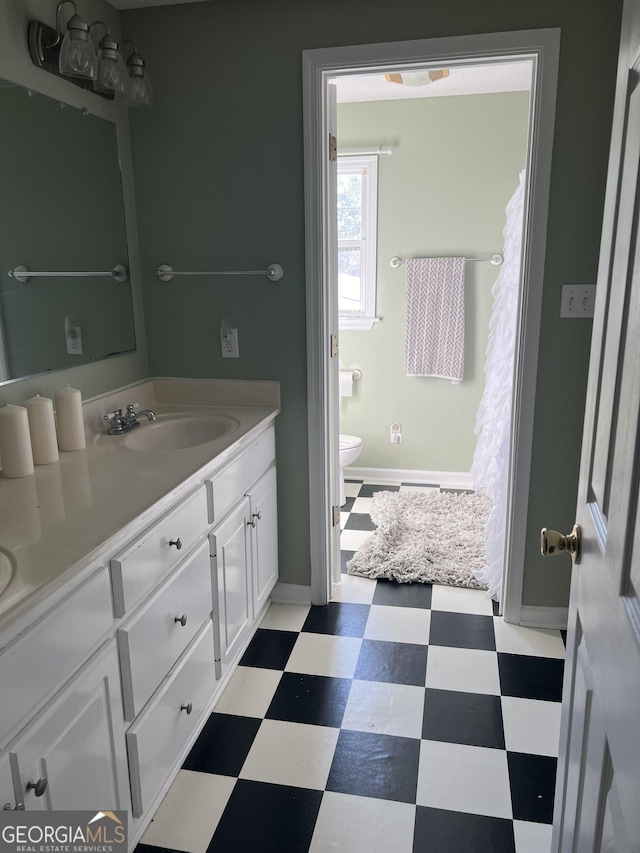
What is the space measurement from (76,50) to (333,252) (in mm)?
1078

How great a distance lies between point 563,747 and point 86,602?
951mm

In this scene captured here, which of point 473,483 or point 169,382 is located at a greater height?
point 169,382

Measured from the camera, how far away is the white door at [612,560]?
0.76 meters

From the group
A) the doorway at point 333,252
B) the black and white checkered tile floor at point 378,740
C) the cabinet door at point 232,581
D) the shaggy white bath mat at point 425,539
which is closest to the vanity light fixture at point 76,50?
the doorway at point 333,252

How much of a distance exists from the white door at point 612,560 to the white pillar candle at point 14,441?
4.42ft

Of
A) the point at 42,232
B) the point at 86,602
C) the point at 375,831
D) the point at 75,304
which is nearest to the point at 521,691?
the point at 375,831

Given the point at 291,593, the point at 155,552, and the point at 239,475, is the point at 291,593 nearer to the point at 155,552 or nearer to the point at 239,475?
the point at 239,475

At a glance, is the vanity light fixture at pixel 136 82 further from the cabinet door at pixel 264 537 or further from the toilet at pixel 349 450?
the toilet at pixel 349 450

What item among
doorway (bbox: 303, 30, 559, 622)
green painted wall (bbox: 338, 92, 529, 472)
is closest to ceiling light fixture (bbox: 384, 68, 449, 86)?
green painted wall (bbox: 338, 92, 529, 472)

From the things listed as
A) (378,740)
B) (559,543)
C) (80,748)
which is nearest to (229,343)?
(378,740)

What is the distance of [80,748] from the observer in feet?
4.14

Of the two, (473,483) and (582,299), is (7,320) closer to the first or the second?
(582,299)

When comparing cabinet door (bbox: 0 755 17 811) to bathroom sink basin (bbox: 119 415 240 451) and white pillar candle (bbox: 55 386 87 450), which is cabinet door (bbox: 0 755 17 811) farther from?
bathroom sink basin (bbox: 119 415 240 451)

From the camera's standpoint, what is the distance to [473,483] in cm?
396
